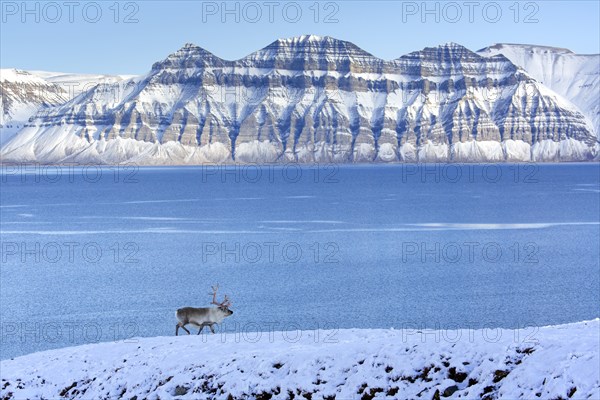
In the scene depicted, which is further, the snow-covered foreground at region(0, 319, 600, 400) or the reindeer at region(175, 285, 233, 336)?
the reindeer at region(175, 285, 233, 336)

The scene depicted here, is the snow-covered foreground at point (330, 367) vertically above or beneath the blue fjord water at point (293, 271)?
above

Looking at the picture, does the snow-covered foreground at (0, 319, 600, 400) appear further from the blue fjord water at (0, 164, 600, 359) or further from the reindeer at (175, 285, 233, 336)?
the blue fjord water at (0, 164, 600, 359)

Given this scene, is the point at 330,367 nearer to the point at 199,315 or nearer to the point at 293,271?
the point at 199,315

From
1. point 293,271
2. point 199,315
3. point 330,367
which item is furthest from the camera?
point 293,271

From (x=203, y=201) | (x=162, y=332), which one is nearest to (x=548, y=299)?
(x=162, y=332)

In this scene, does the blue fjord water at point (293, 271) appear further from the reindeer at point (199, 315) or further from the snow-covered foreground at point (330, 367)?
the snow-covered foreground at point (330, 367)

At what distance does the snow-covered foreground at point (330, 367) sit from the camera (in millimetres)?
17094

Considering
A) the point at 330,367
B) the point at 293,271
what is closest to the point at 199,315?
the point at 330,367

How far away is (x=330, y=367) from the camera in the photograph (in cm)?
1959

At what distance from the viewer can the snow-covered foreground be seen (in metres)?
17.1

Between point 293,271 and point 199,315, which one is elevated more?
point 199,315

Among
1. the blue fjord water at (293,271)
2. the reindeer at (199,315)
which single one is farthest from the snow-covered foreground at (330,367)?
the blue fjord water at (293,271)

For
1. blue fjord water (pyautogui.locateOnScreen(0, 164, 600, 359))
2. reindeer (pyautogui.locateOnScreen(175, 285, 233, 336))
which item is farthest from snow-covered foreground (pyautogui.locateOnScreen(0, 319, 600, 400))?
blue fjord water (pyautogui.locateOnScreen(0, 164, 600, 359))

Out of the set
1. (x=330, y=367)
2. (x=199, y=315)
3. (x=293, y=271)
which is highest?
(x=330, y=367)
